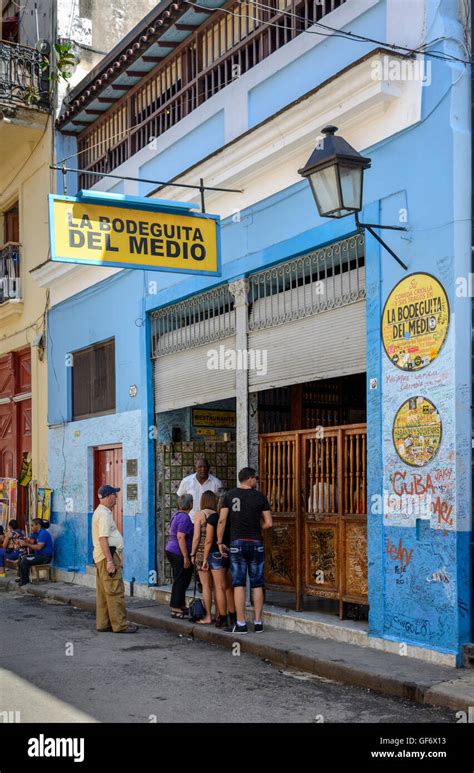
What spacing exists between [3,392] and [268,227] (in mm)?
10498

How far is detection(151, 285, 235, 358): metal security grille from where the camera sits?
A: 459 inches

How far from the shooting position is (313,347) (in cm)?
985

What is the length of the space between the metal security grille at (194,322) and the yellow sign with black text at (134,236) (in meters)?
1.43

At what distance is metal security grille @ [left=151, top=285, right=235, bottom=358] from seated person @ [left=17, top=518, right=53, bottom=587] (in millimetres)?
4428

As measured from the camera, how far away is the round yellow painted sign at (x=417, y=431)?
26.5 feet

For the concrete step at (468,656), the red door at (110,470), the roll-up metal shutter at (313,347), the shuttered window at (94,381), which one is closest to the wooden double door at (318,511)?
the roll-up metal shutter at (313,347)

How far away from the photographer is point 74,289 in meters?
16.0

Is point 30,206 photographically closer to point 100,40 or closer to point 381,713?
point 100,40

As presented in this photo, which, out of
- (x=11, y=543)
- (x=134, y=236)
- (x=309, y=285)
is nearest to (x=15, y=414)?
(x=11, y=543)

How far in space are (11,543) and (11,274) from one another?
514 cm

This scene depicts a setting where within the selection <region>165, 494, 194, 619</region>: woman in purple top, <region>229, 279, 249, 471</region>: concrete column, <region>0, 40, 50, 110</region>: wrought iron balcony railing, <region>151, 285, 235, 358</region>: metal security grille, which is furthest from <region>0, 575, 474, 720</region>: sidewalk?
<region>0, 40, 50, 110</region>: wrought iron balcony railing

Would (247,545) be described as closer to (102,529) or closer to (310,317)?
(102,529)
